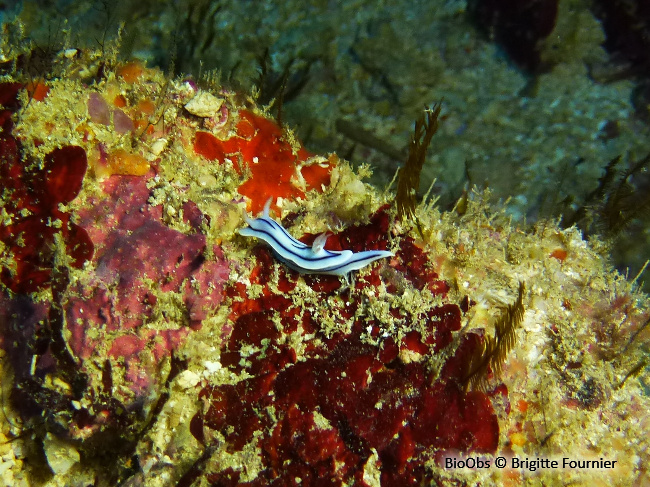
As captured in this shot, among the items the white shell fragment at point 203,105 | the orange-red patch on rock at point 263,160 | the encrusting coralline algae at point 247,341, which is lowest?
the encrusting coralline algae at point 247,341

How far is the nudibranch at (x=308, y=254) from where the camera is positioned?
8.47 ft

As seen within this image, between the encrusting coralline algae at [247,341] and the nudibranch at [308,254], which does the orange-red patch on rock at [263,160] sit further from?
the nudibranch at [308,254]

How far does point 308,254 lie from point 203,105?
71.5 inches

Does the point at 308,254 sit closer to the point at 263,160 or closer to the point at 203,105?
the point at 263,160

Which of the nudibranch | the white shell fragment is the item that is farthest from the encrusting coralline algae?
the white shell fragment

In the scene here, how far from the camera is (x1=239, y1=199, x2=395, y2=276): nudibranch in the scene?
258cm

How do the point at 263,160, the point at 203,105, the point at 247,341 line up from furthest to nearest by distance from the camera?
the point at 263,160 → the point at 203,105 → the point at 247,341

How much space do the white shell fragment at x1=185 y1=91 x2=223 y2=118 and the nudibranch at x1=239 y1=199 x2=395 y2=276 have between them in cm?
127

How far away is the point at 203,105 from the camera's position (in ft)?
10.9

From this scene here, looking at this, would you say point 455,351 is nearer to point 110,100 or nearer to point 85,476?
point 85,476

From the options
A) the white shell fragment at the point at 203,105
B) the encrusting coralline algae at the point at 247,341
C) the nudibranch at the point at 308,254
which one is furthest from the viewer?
the white shell fragment at the point at 203,105

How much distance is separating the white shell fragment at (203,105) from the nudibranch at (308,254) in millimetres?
1270

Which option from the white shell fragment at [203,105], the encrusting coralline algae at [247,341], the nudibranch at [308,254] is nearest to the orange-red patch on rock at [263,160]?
the white shell fragment at [203,105]

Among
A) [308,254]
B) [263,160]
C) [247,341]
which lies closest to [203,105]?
[263,160]
